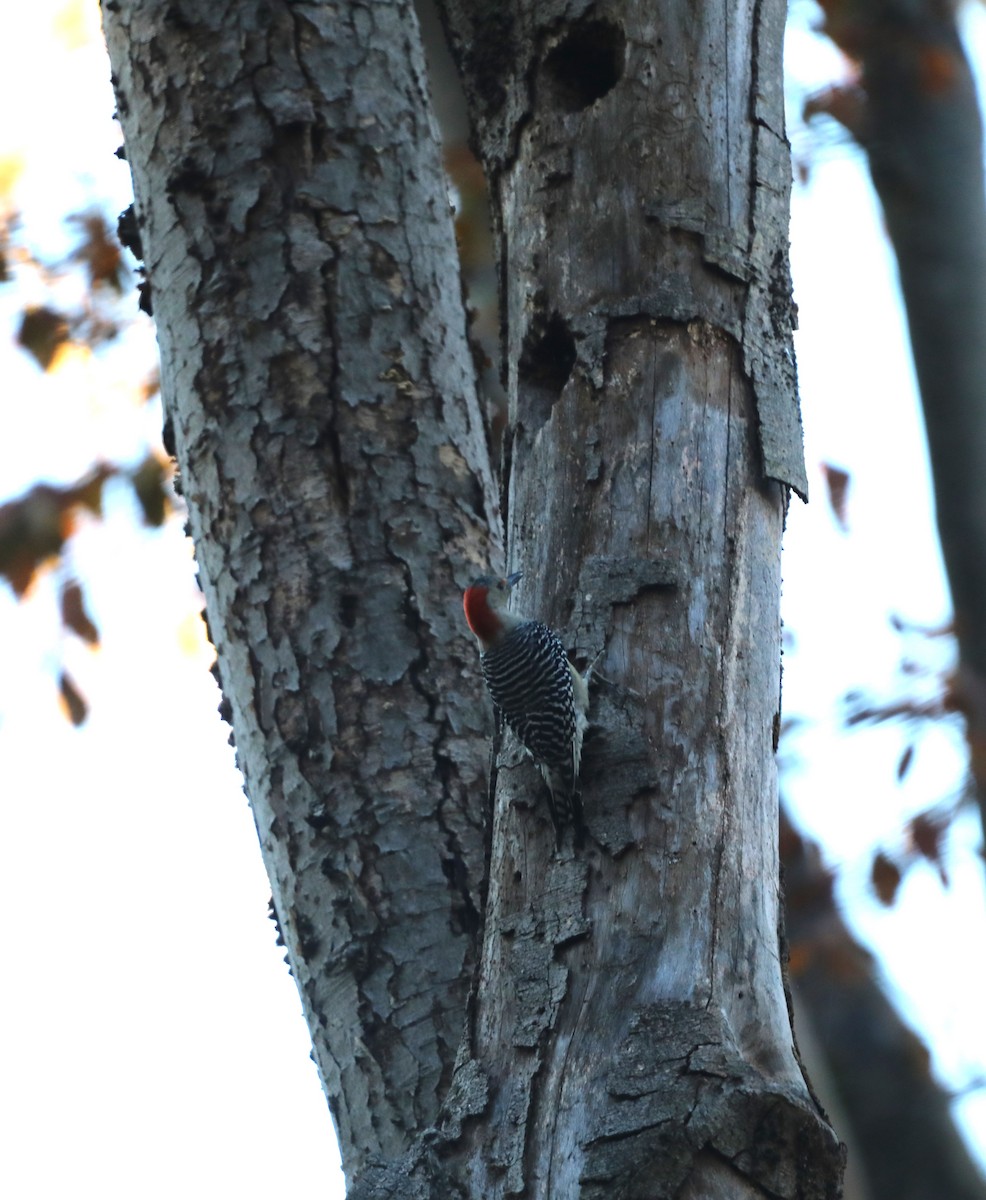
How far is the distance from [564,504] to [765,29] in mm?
1498

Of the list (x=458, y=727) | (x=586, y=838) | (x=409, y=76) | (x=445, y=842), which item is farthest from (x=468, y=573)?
(x=409, y=76)

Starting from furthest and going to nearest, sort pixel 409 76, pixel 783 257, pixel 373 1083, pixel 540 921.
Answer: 1. pixel 409 76
2. pixel 783 257
3. pixel 373 1083
4. pixel 540 921

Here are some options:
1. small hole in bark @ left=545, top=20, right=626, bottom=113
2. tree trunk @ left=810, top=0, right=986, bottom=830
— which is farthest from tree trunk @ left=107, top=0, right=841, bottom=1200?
tree trunk @ left=810, top=0, right=986, bottom=830

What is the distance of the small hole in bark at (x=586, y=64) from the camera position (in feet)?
13.4

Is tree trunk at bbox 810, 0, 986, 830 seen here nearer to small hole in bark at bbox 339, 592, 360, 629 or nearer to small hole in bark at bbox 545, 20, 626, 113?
small hole in bark at bbox 545, 20, 626, 113

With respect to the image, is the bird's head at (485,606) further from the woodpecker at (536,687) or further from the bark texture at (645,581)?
the bark texture at (645,581)

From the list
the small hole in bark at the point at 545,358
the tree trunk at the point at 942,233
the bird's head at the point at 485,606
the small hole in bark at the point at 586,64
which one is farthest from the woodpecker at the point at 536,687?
the tree trunk at the point at 942,233

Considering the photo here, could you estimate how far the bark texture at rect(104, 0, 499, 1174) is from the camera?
12.3ft

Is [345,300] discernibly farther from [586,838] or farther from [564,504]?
[586,838]

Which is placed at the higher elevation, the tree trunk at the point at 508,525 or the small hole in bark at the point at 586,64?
the small hole in bark at the point at 586,64

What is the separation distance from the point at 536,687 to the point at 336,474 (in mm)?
919

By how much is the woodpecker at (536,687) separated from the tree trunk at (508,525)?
0.20 ft

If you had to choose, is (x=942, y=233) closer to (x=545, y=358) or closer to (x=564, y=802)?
(x=545, y=358)

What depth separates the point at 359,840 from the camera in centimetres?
381
